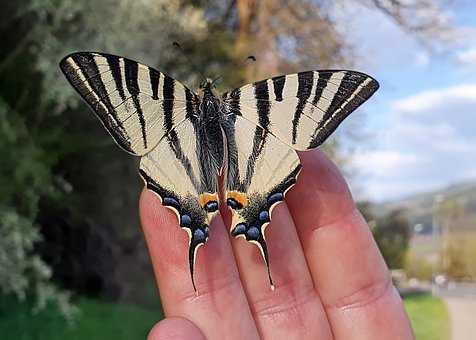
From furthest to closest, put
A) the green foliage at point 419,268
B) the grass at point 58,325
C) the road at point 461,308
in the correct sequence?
the green foliage at point 419,268, the road at point 461,308, the grass at point 58,325

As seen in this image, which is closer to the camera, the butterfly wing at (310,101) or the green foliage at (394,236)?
the butterfly wing at (310,101)

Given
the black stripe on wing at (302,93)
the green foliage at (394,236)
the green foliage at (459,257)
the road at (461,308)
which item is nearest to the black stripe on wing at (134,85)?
the black stripe on wing at (302,93)

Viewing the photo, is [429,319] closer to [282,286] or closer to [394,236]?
[394,236]

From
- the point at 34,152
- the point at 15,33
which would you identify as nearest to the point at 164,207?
the point at 34,152

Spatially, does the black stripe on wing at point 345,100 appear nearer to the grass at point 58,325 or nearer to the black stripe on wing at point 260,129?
the black stripe on wing at point 260,129

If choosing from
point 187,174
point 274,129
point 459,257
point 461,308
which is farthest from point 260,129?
point 459,257

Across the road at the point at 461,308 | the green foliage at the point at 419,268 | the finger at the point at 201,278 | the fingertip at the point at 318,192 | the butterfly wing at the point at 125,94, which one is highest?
the butterfly wing at the point at 125,94

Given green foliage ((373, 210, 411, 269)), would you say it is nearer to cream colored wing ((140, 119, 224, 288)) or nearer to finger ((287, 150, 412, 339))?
finger ((287, 150, 412, 339))
